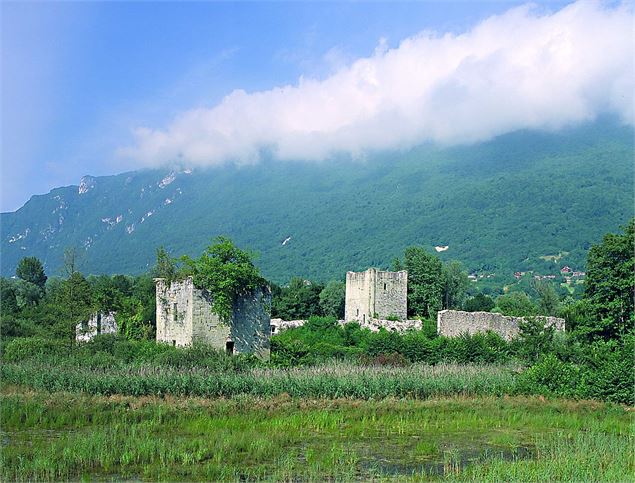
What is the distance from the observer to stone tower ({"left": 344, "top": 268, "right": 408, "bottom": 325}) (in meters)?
47.4

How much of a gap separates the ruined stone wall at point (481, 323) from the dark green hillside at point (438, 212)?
71.1 m

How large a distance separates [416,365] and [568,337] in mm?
6345

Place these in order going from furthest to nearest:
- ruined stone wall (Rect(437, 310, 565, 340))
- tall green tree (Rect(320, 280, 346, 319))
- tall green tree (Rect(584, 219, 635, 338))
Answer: tall green tree (Rect(320, 280, 346, 319)), ruined stone wall (Rect(437, 310, 565, 340)), tall green tree (Rect(584, 219, 635, 338))

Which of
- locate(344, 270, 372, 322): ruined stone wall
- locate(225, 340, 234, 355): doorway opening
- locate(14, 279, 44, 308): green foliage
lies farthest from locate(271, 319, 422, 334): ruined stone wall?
locate(14, 279, 44, 308): green foliage

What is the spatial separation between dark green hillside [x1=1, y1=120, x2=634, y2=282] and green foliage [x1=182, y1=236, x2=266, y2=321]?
73093 mm

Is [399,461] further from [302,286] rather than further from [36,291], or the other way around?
[36,291]

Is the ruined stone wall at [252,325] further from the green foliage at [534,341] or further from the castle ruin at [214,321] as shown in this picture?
the green foliage at [534,341]

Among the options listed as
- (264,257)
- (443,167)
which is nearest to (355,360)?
(264,257)

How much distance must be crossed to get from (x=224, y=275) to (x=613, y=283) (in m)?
14.9

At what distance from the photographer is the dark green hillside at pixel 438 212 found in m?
121

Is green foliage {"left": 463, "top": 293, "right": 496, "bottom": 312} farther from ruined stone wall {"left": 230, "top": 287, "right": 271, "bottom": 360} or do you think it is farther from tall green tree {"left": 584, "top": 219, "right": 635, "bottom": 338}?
ruined stone wall {"left": 230, "top": 287, "right": 271, "bottom": 360}

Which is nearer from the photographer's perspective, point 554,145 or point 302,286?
point 302,286

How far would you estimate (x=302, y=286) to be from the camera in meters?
63.2

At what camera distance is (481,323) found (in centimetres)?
3472
